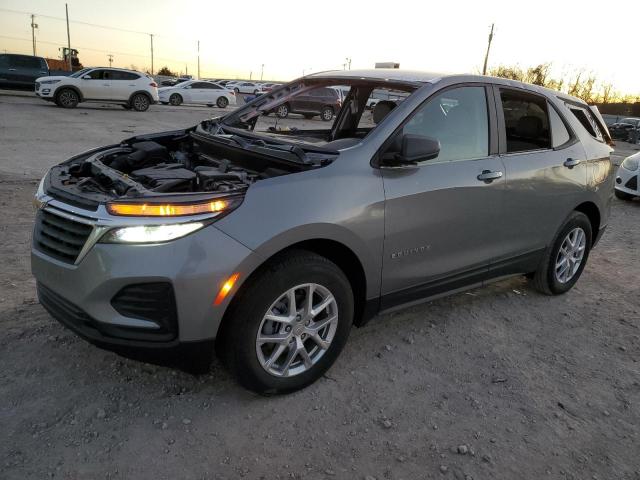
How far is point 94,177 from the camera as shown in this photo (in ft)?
10.1

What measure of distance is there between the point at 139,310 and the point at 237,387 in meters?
0.83

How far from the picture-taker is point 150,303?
2.35 m

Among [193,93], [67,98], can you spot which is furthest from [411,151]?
[193,93]

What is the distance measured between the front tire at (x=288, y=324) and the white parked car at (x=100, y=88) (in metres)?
20.2

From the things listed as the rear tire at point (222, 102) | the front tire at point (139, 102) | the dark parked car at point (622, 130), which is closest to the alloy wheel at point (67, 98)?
the front tire at point (139, 102)

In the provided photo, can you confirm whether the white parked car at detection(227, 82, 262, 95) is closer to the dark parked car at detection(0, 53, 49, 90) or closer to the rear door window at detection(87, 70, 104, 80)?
the dark parked car at detection(0, 53, 49, 90)

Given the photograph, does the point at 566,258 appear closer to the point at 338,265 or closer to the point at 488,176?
the point at 488,176

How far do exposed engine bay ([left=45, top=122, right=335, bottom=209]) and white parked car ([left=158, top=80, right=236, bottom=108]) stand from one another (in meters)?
26.5

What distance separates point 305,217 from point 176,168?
1118mm

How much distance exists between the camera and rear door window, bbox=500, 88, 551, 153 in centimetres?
377

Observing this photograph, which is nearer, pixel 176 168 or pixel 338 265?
pixel 338 265

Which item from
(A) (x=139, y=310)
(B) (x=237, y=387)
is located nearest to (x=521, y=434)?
(B) (x=237, y=387)

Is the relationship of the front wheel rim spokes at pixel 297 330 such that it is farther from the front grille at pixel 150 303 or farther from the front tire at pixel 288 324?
the front grille at pixel 150 303

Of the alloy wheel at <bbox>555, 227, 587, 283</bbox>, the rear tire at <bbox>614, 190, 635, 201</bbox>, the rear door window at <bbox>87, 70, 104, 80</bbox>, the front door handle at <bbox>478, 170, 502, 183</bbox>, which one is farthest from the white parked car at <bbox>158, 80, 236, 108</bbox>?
the front door handle at <bbox>478, 170, 502, 183</bbox>
